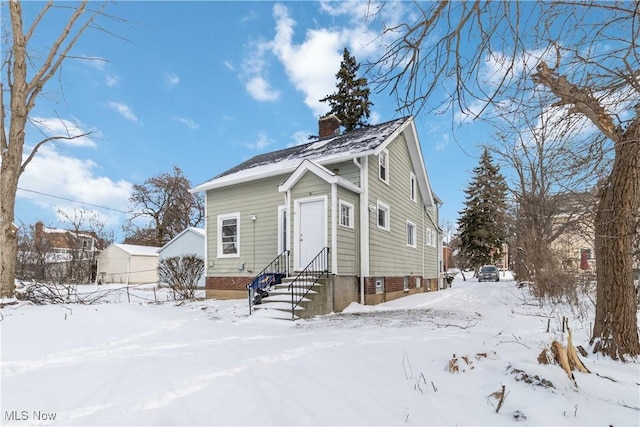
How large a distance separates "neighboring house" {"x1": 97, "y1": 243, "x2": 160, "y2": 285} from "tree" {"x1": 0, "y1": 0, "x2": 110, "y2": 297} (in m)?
19.5

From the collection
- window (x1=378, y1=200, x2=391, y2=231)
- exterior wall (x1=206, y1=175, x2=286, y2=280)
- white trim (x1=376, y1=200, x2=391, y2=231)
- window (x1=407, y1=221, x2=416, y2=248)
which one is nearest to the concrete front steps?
exterior wall (x1=206, y1=175, x2=286, y2=280)

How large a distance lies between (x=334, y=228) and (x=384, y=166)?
12.9 feet

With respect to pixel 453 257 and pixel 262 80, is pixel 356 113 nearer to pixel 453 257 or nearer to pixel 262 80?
pixel 262 80

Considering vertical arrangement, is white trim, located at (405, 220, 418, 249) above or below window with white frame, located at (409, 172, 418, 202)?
below

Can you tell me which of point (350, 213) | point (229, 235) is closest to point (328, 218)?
point (350, 213)

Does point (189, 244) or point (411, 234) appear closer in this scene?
point (411, 234)

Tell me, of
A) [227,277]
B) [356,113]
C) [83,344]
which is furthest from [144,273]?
[83,344]

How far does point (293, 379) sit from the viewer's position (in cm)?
364

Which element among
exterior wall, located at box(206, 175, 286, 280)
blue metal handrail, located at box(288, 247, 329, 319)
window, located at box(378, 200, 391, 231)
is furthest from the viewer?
exterior wall, located at box(206, 175, 286, 280)

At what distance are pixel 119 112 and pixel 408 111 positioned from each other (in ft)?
54.3

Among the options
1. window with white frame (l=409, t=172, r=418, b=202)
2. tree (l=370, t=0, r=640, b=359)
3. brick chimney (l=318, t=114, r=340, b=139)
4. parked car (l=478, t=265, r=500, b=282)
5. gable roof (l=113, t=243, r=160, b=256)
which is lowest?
parked car (l=478, t=265, r=500, b=282)

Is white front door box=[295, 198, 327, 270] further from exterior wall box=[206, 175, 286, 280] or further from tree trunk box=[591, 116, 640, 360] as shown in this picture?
tree trunk box=[591, 116, 640, 360]

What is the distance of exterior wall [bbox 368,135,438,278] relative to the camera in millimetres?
11492

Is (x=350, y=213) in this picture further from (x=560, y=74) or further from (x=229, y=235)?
(x=560, y=74)
